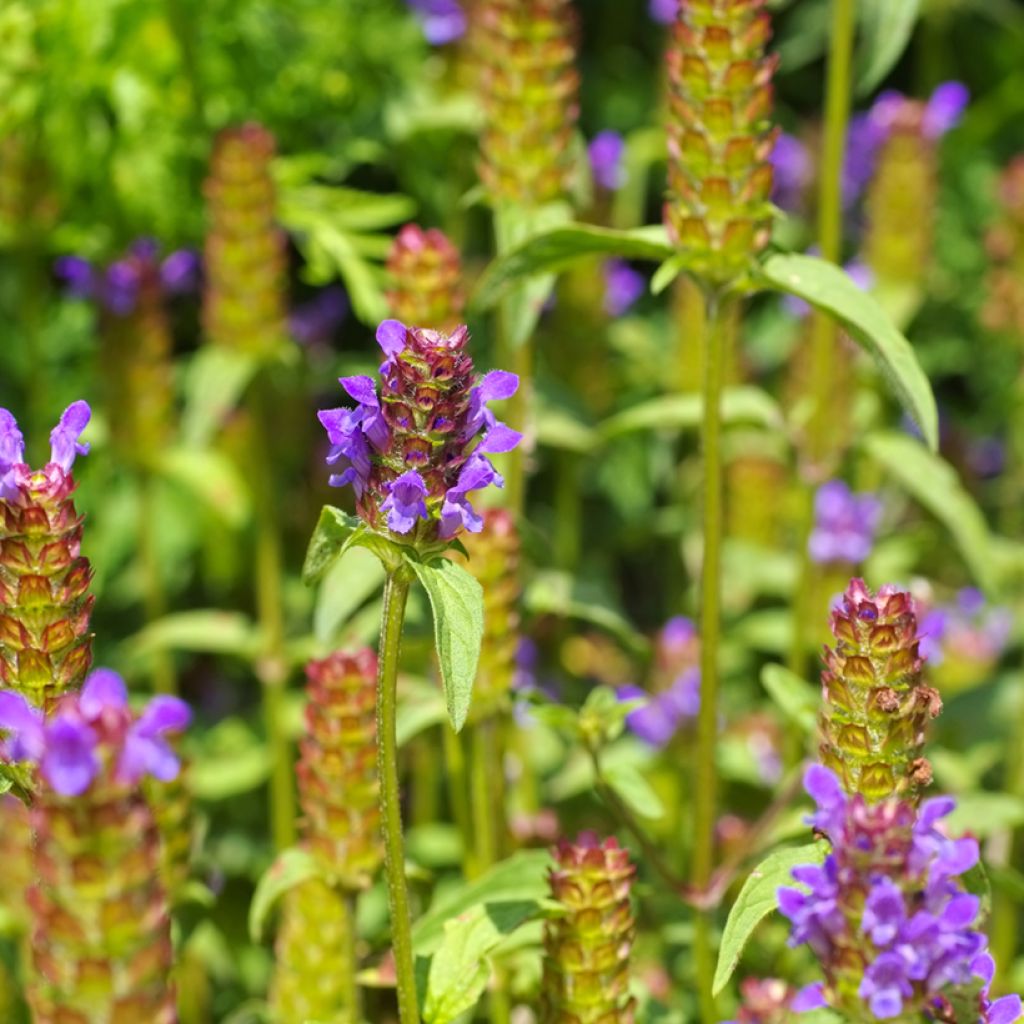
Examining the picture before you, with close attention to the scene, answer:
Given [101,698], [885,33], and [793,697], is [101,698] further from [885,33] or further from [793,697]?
[885,33]

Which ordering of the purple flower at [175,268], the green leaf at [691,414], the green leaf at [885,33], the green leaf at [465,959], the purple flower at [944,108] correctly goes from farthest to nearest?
the purple flower at [944,108]
the purple flower at [175,268]
the green leaf at [691,414]
the green leaf at [885,33]
the green leaf at [465,959]

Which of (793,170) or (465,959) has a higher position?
(793,170)

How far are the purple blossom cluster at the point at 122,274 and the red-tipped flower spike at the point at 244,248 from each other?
26 centimetres

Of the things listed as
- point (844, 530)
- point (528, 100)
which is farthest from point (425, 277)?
point (844, 530)

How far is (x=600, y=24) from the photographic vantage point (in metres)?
5.33

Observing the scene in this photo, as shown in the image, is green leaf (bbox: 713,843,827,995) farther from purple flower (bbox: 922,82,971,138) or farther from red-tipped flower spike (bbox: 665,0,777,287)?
purple flower (bbox: 922,82,971,138)

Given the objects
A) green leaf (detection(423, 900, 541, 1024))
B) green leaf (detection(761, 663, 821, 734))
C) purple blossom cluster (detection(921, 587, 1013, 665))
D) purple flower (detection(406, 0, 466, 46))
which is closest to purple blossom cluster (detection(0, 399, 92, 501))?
green leaf (detection(423, 900, 541, 1024))

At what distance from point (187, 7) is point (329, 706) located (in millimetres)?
1905

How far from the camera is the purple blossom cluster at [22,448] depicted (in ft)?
5.82

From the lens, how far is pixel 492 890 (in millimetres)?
2230

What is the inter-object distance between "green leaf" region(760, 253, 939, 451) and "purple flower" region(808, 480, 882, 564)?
154 cm

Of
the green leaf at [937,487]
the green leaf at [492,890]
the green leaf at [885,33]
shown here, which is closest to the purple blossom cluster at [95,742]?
the green leaf at [492,890]

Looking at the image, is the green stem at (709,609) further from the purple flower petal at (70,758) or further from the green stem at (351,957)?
the purple flower petal at (70,758)

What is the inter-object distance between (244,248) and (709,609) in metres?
1.35
